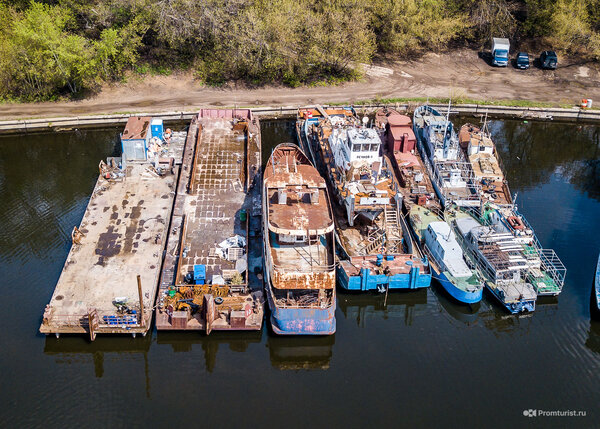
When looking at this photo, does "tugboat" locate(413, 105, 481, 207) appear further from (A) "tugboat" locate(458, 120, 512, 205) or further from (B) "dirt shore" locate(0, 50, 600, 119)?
(B) "dirt shore" locate(0, 50, 600, 119)

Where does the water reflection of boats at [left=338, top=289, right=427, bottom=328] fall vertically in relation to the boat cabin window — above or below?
below

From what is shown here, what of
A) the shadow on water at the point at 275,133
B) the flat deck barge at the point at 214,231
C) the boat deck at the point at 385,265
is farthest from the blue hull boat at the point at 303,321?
the shadow on water at the point at 275,133

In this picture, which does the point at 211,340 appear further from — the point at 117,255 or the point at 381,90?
the point at 381,90

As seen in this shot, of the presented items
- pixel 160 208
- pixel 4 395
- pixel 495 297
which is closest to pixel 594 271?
pixel 495 297

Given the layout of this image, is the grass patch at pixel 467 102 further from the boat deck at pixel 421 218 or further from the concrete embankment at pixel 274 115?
the boat deck at pixel 421 218

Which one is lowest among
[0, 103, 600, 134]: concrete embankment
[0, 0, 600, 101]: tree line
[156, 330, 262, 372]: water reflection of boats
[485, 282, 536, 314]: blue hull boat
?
[156, 330, 262, 372]: water reflection of boats

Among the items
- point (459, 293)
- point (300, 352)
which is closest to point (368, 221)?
point (459, 293)

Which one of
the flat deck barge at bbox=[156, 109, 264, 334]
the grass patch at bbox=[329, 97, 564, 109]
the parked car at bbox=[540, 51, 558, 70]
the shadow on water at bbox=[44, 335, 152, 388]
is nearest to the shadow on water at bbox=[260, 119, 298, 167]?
the flat deck barge at bbox=[156, 109, 264, 334]
